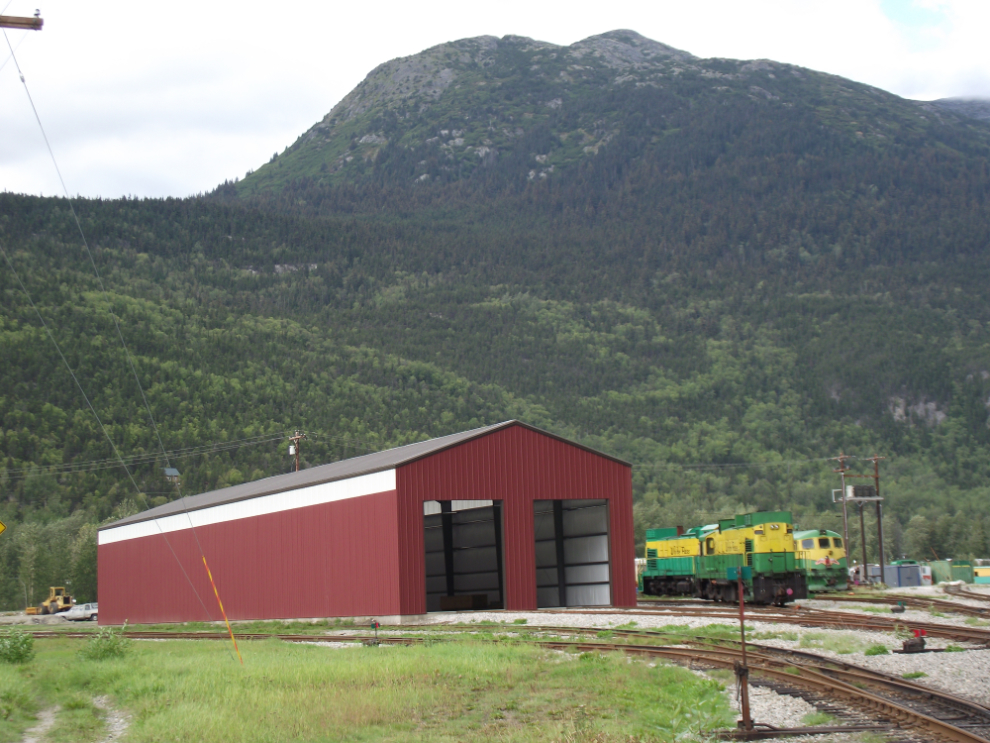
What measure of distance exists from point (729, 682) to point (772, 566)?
21.1 meters

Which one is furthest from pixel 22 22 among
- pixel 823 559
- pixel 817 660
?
pixel 823 559

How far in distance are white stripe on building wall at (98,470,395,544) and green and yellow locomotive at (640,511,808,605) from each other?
13.0 m

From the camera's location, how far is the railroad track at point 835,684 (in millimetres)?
13859

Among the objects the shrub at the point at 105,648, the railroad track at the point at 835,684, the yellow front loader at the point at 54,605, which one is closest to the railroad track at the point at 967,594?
the railroad track at the point at 835,684

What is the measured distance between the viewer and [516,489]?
3931 centimetres

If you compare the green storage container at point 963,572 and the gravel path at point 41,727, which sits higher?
the gravel path at point 41,727

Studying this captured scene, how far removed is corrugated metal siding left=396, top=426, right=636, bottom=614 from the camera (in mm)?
36625

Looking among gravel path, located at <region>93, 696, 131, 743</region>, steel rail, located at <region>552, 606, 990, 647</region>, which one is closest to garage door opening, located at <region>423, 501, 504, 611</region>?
steel rail, located at <region>552, 606, 990, 647</region>

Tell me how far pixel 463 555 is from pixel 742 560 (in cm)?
1540

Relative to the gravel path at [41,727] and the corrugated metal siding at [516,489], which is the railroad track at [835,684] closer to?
the corrugated metal siding at [516,489]

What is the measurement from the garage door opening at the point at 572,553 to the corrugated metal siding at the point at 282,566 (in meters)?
9.47

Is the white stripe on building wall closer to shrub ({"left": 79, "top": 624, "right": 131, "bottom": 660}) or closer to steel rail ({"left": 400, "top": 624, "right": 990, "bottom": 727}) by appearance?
steel rail ({"left": 400, "top": 624, "right": 990, "bottom": 727})

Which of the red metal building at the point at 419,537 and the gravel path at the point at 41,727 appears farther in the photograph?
the red metal building at the point at 419,537

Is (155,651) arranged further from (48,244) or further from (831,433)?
(48,244)
